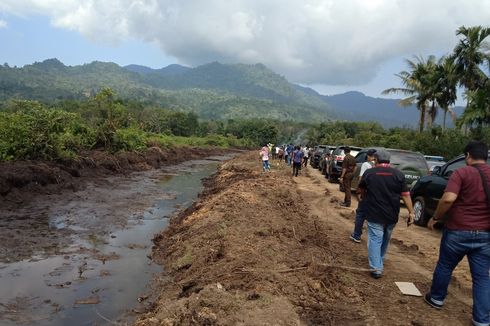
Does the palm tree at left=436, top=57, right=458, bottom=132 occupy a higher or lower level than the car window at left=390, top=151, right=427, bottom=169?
higher

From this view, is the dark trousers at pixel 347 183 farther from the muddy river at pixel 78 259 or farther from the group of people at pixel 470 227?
the group of people at pixel 470 227

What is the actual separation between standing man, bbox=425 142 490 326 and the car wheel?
6421 mm

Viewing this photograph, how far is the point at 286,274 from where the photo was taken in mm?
6238

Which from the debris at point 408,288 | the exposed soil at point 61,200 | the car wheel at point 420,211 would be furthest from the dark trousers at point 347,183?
the debris at point 408,288

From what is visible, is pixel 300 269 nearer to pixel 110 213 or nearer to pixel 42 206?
pixel 110 213

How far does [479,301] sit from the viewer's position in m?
5.09

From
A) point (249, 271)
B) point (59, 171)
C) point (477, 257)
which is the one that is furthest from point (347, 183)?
point (59, 171)

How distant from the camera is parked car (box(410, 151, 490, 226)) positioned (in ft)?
34.4

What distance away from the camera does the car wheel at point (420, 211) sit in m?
11.4

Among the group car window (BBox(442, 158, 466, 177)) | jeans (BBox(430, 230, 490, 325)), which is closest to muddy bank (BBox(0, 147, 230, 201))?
car window (BBox(442, 158, 466, 177))

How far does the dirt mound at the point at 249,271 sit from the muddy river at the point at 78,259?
67 centimetres

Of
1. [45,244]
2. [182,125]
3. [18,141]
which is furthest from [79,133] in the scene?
[182,125]

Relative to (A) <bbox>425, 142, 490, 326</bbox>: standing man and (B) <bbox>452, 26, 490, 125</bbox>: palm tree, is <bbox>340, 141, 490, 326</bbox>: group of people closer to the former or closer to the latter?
(A) <bbox>425, 142, 490, 326</bbox>: standing man

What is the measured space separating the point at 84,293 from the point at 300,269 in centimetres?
367
